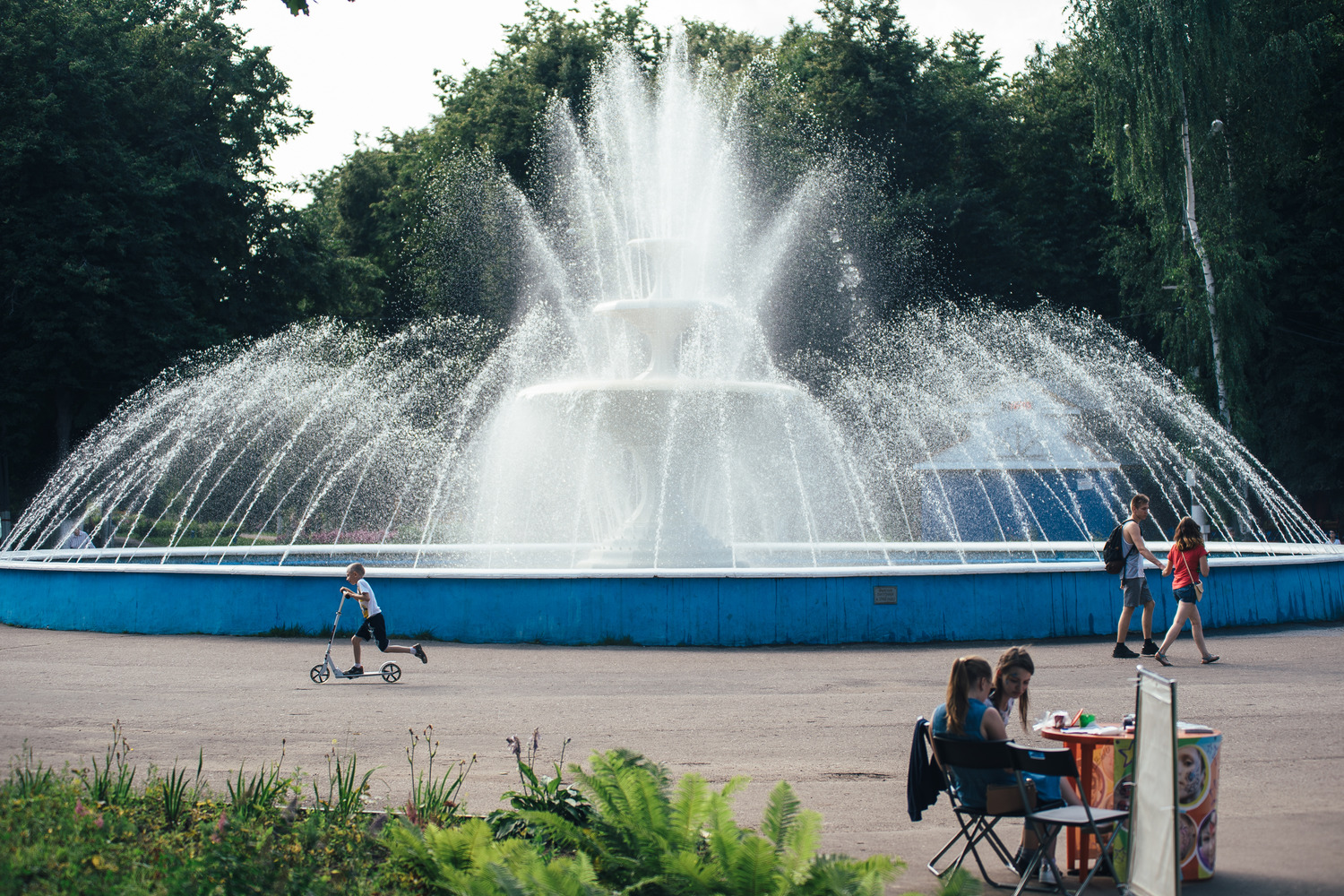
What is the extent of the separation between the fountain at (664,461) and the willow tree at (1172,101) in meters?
4.18

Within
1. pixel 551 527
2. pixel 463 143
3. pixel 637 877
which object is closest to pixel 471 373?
pixel 551 527

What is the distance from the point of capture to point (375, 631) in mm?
11586

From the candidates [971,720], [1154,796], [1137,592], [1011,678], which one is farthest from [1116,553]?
[1154,796]

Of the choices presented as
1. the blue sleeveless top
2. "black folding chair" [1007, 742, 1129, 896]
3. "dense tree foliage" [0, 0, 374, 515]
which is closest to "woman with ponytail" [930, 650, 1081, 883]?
the blue sleeveless top

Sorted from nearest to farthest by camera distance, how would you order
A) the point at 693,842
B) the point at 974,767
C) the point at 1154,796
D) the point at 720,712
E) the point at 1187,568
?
the point at 1154,796
the point at 693,842
the point at 974,767
the point at 720,712
the point at 1187,568

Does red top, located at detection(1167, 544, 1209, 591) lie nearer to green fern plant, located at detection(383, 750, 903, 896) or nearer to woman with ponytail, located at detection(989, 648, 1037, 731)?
woman with ponytail, located at detection(989, 648, 1037, 731)

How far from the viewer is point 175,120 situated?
118ft

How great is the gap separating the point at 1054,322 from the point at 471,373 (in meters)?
18.3

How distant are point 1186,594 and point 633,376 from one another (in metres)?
14.6

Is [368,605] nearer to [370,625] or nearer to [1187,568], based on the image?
[370,625]

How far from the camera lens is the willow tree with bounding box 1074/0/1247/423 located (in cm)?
2973

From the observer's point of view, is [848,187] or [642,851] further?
[848,187]

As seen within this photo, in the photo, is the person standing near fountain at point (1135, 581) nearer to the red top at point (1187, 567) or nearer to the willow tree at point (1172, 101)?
the red top at point (1187, 567)

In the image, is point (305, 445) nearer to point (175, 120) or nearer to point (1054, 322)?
point (175, 120)
